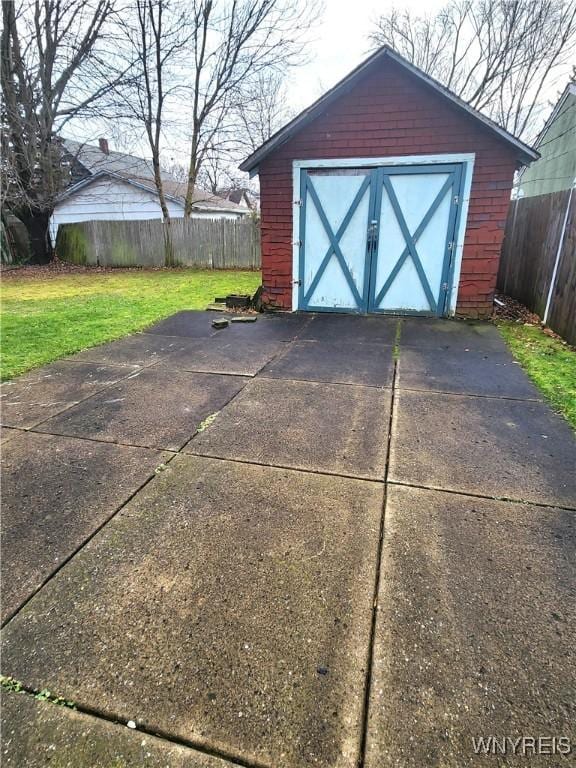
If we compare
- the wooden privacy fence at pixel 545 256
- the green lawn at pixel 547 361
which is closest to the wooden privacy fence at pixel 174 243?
the wooden privacy fence at pixel 545 256

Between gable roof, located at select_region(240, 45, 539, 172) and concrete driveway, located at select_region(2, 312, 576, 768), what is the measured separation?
4352mm

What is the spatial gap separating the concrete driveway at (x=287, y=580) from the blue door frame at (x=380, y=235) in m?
3.62

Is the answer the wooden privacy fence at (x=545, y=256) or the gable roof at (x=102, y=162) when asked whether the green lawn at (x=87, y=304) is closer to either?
the wooden privacy fence at (x=545, y=256)

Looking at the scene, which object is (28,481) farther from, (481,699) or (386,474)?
(481,699)

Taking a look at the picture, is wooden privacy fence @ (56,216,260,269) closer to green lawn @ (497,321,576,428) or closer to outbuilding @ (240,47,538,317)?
outbuilding @ (240,47,538,317)

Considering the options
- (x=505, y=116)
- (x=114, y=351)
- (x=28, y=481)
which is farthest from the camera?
(x=505, y=116)

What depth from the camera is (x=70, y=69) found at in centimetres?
1340

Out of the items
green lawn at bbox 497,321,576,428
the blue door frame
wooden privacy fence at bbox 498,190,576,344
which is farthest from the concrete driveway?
the blue door frame

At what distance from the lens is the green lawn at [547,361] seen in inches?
150

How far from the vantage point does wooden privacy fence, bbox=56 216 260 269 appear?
15016 millimetres

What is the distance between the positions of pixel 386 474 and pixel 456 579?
871 mm

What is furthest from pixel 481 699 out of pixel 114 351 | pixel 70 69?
pixel 70 69

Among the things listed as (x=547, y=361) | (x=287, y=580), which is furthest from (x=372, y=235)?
(x=287, y=580)

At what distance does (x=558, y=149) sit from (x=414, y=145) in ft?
25.6
